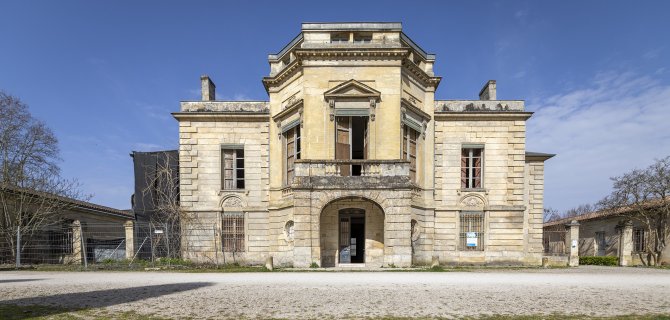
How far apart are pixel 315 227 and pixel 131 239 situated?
1131cm

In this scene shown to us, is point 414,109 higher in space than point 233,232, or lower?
higher

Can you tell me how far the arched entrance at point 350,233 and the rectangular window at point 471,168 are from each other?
6270mm

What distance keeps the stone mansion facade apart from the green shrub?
5.67 meters

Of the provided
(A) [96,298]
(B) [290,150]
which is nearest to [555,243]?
(B) [290,150]

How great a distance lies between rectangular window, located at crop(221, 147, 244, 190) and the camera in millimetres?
20031

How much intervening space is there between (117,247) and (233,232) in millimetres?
6047

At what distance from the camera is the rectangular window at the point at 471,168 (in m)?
19.9

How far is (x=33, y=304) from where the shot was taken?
737 centimetres

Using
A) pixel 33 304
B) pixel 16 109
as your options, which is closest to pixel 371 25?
pixel 33 304

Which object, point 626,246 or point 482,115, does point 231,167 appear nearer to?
point 482,115

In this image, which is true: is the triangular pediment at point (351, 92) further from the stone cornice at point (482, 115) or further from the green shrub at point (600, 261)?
the green shrub at point (600, 261)

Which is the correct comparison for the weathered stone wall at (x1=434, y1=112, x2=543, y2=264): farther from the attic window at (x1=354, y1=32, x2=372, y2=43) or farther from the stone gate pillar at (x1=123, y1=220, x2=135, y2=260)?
the stone gate pillar at (x1=123, y1=220, x2=135, y2=260)

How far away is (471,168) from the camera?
65.3 ft

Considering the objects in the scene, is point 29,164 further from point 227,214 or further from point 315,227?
point 315,227
